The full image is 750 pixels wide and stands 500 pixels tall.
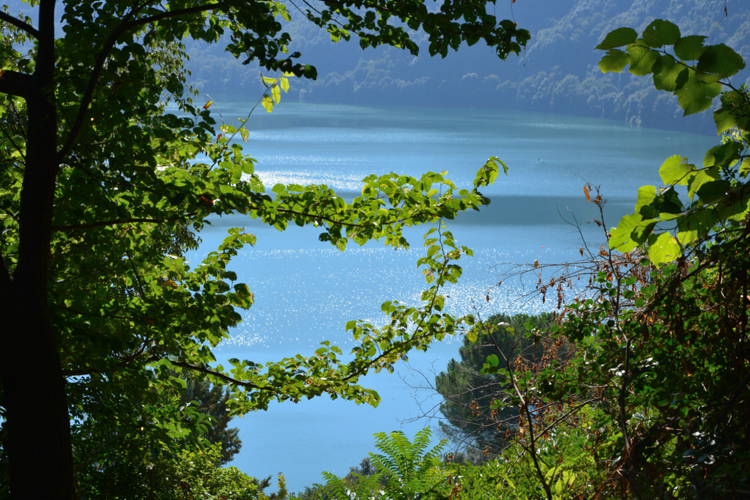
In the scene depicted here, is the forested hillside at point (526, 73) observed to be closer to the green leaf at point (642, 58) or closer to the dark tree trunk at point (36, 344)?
the dark tree trunk at point (36, 344)

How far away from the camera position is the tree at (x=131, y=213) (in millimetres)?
1577

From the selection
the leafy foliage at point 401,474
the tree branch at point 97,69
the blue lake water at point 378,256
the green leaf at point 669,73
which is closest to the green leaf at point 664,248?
the green leaf at point 669,73

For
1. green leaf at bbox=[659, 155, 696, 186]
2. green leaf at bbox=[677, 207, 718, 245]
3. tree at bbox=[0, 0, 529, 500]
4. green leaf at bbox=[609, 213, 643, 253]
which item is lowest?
green leaf at bbox=[677, 207, 718, 245]

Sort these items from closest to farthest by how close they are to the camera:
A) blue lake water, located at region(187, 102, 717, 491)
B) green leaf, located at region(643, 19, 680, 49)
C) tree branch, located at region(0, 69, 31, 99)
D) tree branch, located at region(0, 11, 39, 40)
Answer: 1. green leaf, located at region(643, 19, 680, 49)
2. tree branch, located at region(0, 11, 39, 40)
3. tree branch, located at region(0, 69, 31, 99)
4. blue lake water, located at region(187, 102, 717, 491)

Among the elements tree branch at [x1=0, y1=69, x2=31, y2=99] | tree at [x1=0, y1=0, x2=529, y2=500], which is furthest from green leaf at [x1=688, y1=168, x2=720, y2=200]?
tree branch at [x1=0, y1=69, x2=31, y2=99]

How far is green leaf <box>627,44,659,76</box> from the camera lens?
0.95 meters

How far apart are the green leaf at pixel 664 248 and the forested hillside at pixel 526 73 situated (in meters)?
36.8

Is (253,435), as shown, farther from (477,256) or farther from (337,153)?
(337,153)

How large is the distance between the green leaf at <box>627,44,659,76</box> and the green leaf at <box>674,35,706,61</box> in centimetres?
3

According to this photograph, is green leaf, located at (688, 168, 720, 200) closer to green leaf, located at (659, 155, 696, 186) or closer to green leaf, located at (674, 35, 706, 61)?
green leaf, located at (659, 155, 696, 186)

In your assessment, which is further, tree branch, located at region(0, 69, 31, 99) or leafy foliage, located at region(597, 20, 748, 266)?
tree branch, located at region(0, 69, 31, 99)

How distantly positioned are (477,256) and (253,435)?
717 centimetres

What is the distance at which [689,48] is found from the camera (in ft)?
3.01

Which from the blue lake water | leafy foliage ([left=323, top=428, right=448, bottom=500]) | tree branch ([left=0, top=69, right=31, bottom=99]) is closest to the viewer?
tree branch ([left=0, top=69, right=31, bottom=99])
